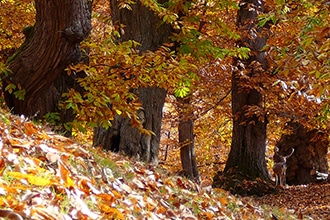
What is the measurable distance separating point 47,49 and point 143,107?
3.25 m

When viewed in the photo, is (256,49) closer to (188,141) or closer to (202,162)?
(188,141)

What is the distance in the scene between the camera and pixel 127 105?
687 centimetres

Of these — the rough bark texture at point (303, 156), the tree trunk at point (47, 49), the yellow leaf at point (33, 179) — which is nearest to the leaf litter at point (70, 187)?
the yellow leaf at point (33, 179)

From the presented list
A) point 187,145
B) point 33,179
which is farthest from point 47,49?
point 187,145

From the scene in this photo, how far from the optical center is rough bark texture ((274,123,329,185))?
62.7 feet

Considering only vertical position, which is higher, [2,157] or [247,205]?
[2,157]

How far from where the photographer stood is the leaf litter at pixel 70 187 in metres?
Result: 2.71

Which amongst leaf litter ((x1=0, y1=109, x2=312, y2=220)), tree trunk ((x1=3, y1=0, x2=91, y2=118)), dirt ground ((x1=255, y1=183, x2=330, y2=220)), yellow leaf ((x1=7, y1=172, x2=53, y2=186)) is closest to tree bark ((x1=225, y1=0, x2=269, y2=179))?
dirt ground ((x1=255, y1=183, x2=330, y2=220))

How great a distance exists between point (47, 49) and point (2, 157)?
3.72 m

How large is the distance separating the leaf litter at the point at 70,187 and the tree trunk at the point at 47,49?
1.59 meters

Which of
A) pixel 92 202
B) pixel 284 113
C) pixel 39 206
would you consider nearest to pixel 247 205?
pixel 92 202

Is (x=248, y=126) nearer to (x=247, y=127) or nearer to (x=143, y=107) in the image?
(x=247, y=127)

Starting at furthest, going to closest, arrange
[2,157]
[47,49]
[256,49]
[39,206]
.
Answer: [256,49] → [47,49] → [2,157] → [39,206]

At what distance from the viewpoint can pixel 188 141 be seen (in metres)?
15.5
